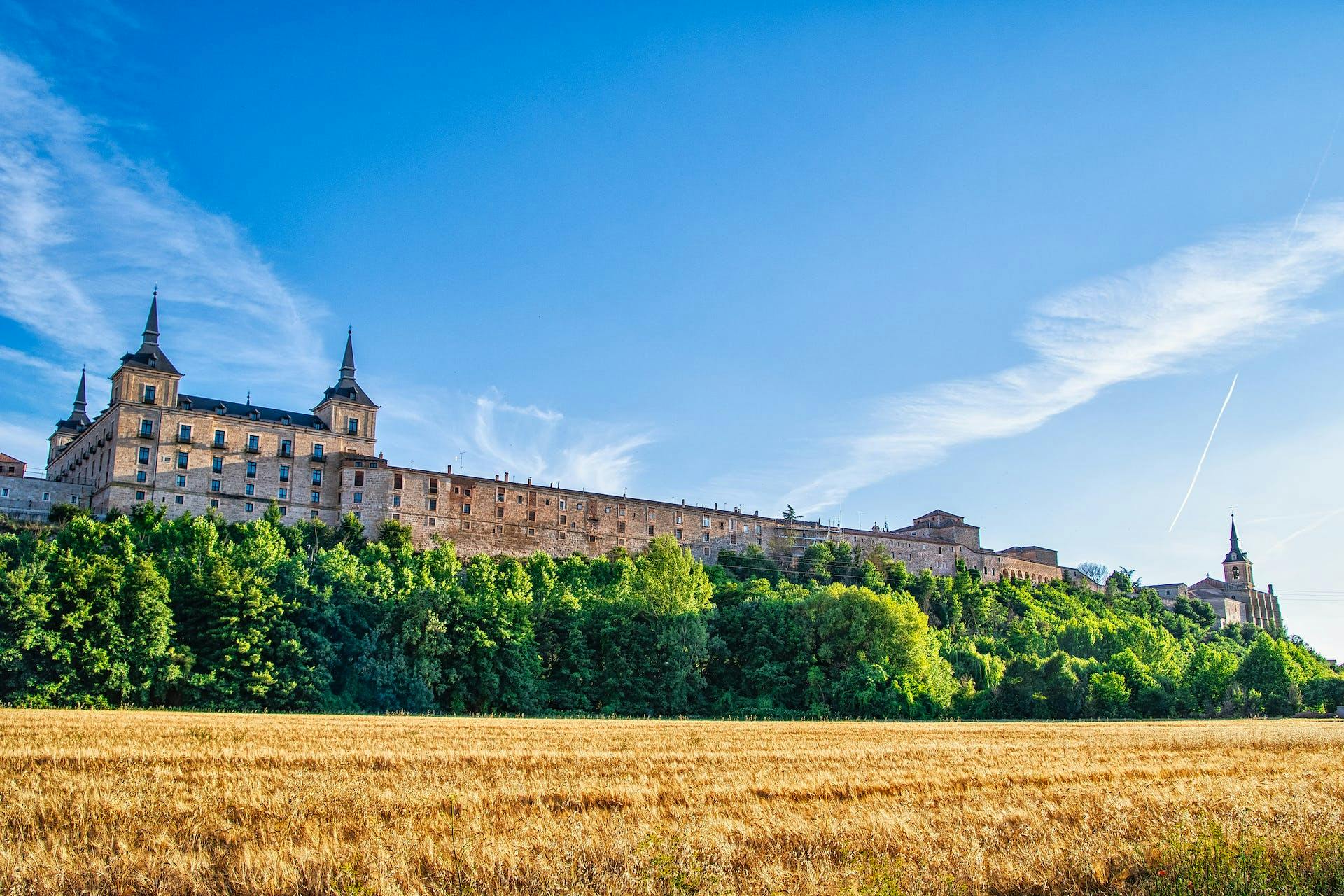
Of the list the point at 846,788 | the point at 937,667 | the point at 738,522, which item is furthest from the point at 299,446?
the point at 846,788

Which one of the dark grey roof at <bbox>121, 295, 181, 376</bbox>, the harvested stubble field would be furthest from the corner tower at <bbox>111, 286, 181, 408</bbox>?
the harvested stubble field

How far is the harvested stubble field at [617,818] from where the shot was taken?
909cm

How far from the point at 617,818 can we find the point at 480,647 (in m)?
48.1

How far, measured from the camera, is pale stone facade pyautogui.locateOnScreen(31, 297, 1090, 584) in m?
101

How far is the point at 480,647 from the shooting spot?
58812 millimetres

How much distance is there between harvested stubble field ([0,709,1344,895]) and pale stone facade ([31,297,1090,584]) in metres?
83.5

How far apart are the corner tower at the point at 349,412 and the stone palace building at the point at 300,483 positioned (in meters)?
0.15

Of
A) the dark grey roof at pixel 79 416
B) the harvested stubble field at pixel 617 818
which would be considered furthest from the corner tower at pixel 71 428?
the harvested stubble field at pixel 617 818

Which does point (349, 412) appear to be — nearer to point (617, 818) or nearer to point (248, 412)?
point (248, 412)

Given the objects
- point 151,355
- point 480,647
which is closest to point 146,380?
point 151,355

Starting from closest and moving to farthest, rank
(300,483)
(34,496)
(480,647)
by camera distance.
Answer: (480,647) → (34,496) → (300,483)

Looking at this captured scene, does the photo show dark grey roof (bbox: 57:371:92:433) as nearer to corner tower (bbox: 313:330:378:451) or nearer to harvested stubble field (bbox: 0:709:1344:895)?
corner tower (bbox: 313:330:378:451)

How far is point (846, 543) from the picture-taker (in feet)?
451

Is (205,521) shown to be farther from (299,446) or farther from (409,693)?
(409,693)
